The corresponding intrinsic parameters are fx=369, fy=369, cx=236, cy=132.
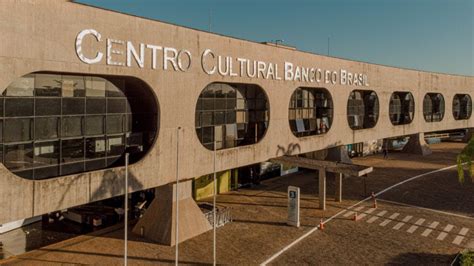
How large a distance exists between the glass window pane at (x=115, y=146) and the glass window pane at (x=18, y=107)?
16.5 feet

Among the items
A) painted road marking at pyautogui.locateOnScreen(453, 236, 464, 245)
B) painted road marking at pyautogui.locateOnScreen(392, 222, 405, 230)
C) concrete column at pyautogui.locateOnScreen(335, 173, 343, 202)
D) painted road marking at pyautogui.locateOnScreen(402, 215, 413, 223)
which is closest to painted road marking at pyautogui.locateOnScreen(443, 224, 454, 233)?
painted road marking at pyautogui.locateOnScreen(453, 236, 464, 245)

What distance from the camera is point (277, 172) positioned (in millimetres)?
45844

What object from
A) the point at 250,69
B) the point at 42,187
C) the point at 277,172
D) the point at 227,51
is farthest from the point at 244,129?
the point at 42,187

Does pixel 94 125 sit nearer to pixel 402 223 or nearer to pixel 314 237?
pixel 314 237

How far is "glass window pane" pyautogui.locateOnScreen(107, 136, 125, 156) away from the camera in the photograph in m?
22.6

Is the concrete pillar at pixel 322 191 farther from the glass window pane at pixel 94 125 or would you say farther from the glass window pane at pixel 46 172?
the glass window pane at pixel 46 172

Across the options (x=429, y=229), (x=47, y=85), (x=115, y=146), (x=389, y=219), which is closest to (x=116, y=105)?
(x=115, y=146)

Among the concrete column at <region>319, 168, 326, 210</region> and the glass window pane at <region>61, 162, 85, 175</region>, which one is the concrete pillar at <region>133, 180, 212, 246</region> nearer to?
the glass window pane at <region>61, 162, 85, 175</region>

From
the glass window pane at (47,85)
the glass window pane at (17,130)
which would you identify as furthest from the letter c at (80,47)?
the glass window pane at (17,130)

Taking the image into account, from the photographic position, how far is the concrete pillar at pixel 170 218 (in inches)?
976

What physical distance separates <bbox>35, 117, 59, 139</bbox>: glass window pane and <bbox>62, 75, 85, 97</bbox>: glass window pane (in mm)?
1593

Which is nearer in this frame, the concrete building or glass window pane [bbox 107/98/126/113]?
the concrete building

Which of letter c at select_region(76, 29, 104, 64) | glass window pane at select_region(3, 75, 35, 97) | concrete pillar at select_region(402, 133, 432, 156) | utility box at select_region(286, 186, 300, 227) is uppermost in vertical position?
letter c at select_region(76, 29, 104, 64)

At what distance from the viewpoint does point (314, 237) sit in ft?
84.2
